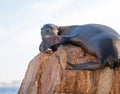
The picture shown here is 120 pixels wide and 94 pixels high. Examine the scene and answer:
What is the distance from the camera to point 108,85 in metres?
9.40

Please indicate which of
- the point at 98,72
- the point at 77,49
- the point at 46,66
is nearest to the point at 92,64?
the point at 98,72

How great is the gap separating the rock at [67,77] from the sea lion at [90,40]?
159mm

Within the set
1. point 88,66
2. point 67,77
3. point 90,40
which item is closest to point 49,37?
point 90,40

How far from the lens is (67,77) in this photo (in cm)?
965

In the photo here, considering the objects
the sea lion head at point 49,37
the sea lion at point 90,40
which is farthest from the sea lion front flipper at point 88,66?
the sea lion head at point 49,37

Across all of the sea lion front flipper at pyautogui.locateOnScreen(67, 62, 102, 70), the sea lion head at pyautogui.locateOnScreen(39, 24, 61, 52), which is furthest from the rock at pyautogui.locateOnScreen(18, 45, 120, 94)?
the sea lion head at pyautogui.locateOnScreen(39, 24, 61, 52)

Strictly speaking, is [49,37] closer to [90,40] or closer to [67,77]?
[90,40]

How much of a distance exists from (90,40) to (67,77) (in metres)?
1.17

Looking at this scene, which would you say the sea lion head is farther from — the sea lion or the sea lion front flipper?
the sea lion front flipper

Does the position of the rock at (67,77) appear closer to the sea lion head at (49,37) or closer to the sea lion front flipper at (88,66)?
the sea lion front flipper at (88,66)

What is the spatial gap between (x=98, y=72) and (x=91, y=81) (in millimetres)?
261

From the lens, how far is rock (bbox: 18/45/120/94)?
31.0 ft

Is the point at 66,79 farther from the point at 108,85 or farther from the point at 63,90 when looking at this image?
the point at 108,85

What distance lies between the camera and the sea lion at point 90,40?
9438 millimetres
